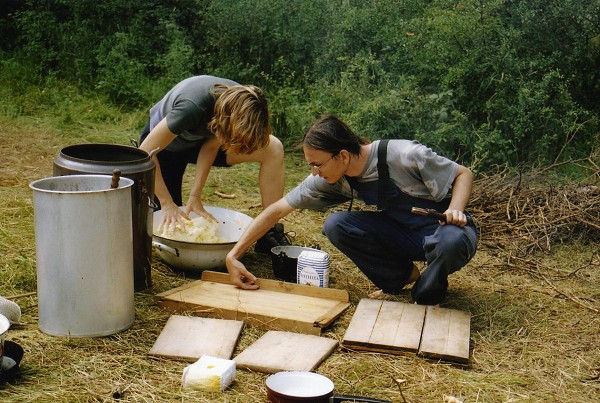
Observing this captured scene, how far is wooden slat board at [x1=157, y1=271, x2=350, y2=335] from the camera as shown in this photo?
4.13 m

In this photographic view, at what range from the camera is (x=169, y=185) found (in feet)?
Result: 18.2

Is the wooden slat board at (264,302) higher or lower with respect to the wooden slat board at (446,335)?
lower

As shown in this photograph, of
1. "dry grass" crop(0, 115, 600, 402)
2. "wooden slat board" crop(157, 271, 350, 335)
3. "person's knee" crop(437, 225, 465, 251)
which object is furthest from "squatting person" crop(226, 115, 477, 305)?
"dry grass" crop(0, 115, 600, 402)

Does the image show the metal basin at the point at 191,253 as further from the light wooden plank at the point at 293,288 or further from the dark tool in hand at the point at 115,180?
the dark tool in hand at the point at 115,180

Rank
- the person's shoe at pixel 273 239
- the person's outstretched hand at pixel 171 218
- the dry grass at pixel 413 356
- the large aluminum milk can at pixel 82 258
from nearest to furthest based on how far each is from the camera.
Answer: the dry grass at pixel 413 356 < the large aluminum milk can at pixel 82 258 < the person's outstretched hand at pixel 171 218 < the person's shoe at pixel 273 239

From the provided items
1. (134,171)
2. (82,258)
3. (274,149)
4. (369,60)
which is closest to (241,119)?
(134,171)

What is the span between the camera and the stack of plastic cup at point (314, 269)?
463 centimetres

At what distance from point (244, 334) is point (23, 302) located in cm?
124

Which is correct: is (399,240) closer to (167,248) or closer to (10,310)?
(167,248)

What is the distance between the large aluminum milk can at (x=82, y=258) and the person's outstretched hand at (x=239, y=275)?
75 centimetres

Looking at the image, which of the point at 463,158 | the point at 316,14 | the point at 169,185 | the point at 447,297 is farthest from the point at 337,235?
the point at 316,14

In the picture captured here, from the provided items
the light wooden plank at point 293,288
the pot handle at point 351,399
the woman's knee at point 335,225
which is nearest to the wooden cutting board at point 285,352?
the pot handle at point 351,399

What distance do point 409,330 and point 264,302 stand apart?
0.84m

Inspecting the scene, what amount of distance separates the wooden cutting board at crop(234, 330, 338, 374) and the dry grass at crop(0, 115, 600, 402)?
0.18 ft
